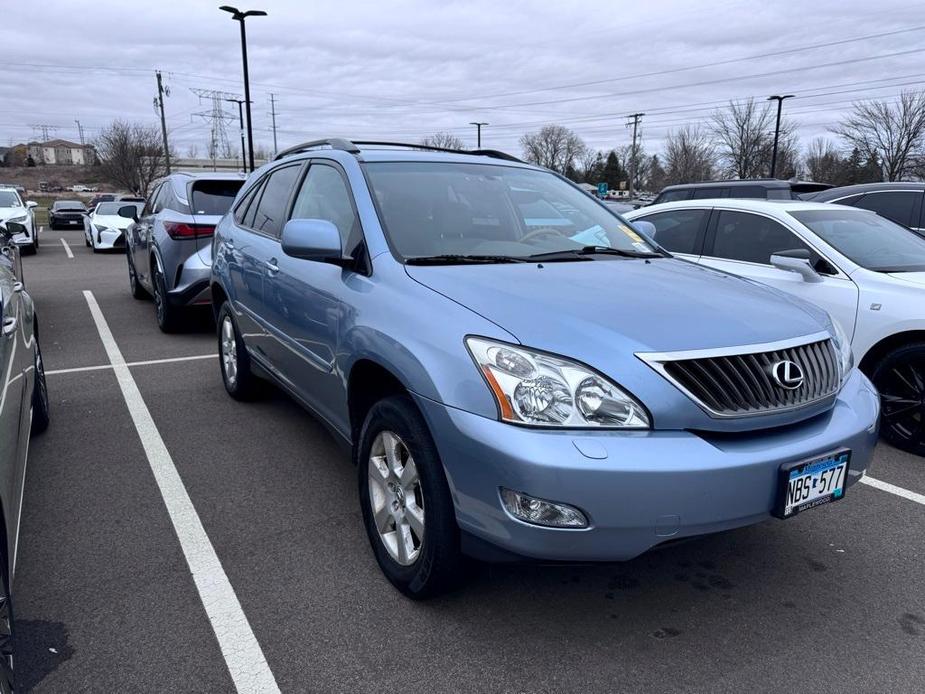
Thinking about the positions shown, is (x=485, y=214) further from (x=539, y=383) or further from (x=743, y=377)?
(x=743, y=377)

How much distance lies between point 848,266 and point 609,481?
3.64 meters

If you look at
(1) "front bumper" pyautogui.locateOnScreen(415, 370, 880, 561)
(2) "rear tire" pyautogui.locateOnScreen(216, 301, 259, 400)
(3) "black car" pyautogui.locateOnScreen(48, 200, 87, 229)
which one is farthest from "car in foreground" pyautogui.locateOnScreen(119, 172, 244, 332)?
(3) "black car" pyautogui.locateOnScreen(48, 200, 87, 229)

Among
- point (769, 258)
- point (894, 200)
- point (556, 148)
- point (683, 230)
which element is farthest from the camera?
point (556, 148)

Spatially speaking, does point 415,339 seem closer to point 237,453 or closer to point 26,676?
point 26,676

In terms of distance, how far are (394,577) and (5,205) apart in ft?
63.5

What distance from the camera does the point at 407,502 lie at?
2709 mm

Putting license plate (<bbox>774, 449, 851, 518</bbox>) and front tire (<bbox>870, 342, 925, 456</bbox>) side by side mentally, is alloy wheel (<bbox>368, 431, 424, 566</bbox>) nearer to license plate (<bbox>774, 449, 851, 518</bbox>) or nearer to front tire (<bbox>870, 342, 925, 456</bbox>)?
license plate (<bbox>774, 449, 851, 518</bbox>)

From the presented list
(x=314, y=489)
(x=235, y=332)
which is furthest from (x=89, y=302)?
(x=314, y=489)

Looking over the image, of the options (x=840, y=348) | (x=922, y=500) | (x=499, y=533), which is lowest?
(x=922, y=500)

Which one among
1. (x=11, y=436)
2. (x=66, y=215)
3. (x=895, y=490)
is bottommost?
(x=895, y=490)

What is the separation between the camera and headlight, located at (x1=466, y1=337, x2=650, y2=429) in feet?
7.30

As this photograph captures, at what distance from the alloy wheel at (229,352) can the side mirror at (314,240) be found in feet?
7.27

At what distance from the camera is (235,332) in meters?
5.05

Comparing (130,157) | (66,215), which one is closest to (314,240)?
(66,215)
